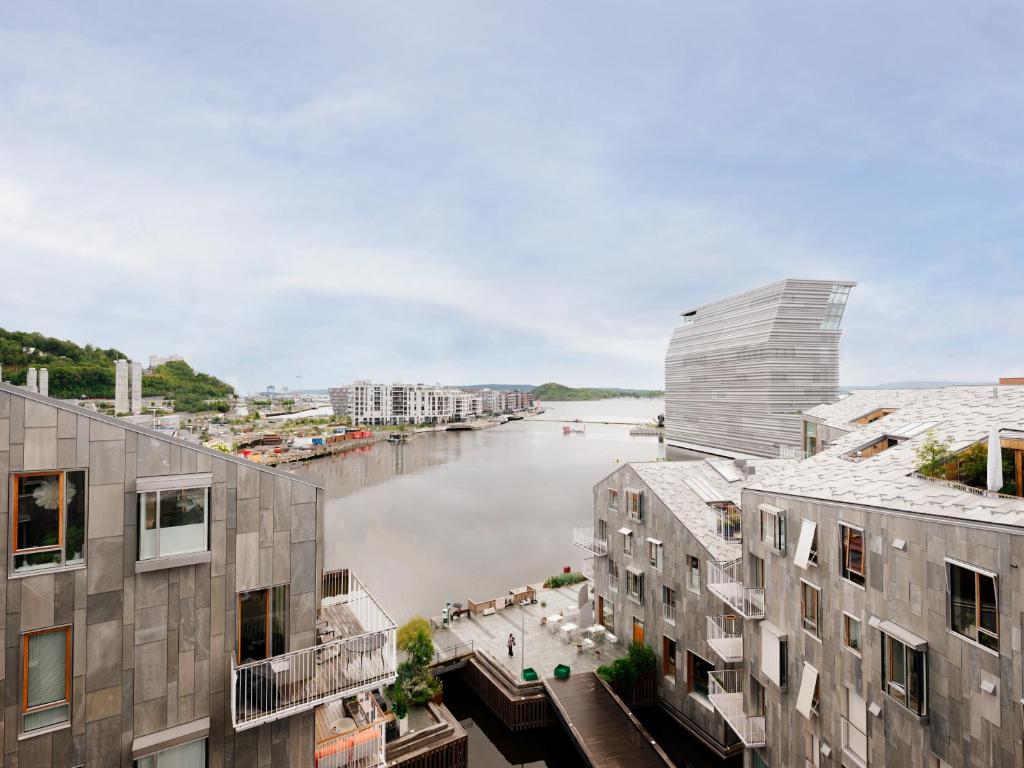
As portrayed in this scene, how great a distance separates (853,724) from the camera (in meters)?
8.19

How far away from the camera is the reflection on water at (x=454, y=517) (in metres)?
29.0

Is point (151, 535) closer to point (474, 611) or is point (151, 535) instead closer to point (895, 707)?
point (895, 707)

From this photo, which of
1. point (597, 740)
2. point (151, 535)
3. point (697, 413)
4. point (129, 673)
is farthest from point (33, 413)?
point (697, 413)

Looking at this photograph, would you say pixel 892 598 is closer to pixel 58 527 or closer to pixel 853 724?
pixel 853 724

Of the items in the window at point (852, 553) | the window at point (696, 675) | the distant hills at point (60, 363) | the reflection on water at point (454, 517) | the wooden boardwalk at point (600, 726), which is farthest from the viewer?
the reflection on water at point (454, 517)

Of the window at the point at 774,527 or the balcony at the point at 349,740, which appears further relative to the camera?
the window at the point at 774,527

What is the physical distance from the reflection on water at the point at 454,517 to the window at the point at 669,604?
12.8 metres

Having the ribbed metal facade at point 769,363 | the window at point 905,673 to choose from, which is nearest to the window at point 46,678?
the window at point 905,673

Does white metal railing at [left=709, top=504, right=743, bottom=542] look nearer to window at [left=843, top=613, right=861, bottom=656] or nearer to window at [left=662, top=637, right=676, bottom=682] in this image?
window at [left=662, top=637, right=676, bottom=682]

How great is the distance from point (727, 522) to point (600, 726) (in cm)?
728

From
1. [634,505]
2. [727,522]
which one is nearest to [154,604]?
[727,522]

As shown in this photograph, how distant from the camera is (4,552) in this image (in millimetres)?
5617

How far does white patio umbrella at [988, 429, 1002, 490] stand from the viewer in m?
6.64

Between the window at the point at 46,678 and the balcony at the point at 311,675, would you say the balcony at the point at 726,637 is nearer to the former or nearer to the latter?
the balcony at the point at 311,675
